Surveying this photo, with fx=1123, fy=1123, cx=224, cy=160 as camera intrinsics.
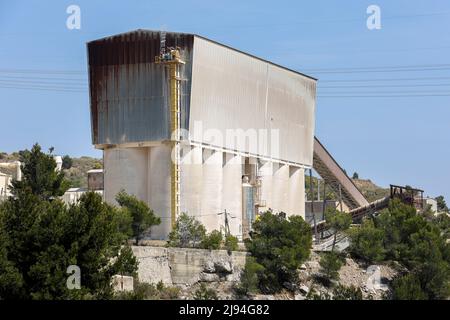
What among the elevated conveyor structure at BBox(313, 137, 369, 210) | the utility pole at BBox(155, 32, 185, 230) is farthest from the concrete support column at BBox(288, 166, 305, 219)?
the utility pole at BBox(155, 32, 185, 230)

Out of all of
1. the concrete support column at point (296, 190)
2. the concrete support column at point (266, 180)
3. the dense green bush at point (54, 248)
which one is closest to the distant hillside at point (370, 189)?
the concrete support column at point (296, 190)

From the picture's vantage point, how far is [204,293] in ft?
202

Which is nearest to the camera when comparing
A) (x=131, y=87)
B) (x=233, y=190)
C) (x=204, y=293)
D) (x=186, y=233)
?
(x=204, y=293)

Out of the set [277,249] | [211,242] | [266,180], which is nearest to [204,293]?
[211,242]

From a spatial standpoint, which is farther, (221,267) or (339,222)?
(339,222)

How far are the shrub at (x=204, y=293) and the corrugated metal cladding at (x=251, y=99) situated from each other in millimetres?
11182

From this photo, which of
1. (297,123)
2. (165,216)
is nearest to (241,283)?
(165,216)

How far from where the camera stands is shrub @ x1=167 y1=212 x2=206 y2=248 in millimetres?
65562

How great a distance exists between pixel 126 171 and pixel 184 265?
965cm

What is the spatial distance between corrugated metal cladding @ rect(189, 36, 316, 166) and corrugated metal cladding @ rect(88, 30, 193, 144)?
1536 millimetres

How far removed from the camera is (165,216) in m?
69.5

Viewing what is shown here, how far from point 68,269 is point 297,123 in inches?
1610

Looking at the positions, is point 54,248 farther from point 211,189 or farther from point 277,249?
point 211,189
